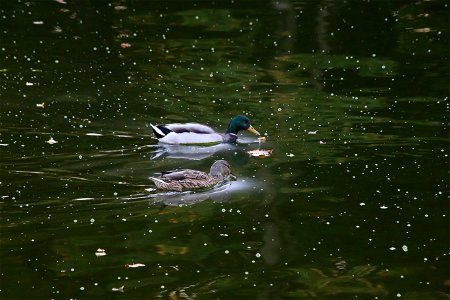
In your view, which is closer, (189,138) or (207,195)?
(207,195)

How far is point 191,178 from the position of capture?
37.1 feet

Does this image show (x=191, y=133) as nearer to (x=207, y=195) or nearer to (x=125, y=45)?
(x=207, y=195)

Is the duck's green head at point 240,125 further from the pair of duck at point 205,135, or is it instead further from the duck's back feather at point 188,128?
the duck's back feather at point 188,128

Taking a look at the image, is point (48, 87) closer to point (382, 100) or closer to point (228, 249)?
point (382, 100)

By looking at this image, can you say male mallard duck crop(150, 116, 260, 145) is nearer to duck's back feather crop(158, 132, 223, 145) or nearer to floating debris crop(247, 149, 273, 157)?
duck's back feather crop(158, 132, 223, 145)

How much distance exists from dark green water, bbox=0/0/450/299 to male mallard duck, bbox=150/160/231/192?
157 mm

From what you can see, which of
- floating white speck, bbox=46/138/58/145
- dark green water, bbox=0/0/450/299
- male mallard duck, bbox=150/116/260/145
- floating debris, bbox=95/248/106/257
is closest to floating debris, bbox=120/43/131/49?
dark green water, bbox=0/0/450/299

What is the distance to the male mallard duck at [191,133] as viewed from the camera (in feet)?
43.8

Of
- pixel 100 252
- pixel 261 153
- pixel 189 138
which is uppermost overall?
pixel 189 138

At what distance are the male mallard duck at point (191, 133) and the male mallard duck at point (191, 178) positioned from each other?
1.71 metres

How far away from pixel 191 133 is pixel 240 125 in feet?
2.49

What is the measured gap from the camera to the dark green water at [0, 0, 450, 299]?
29.8ft

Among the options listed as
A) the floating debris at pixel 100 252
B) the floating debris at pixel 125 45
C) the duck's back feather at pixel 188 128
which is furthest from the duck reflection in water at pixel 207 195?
the floating debris at pixel 125 45

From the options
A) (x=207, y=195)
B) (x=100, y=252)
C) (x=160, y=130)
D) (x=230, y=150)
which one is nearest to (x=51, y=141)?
(x=160, y=130)
